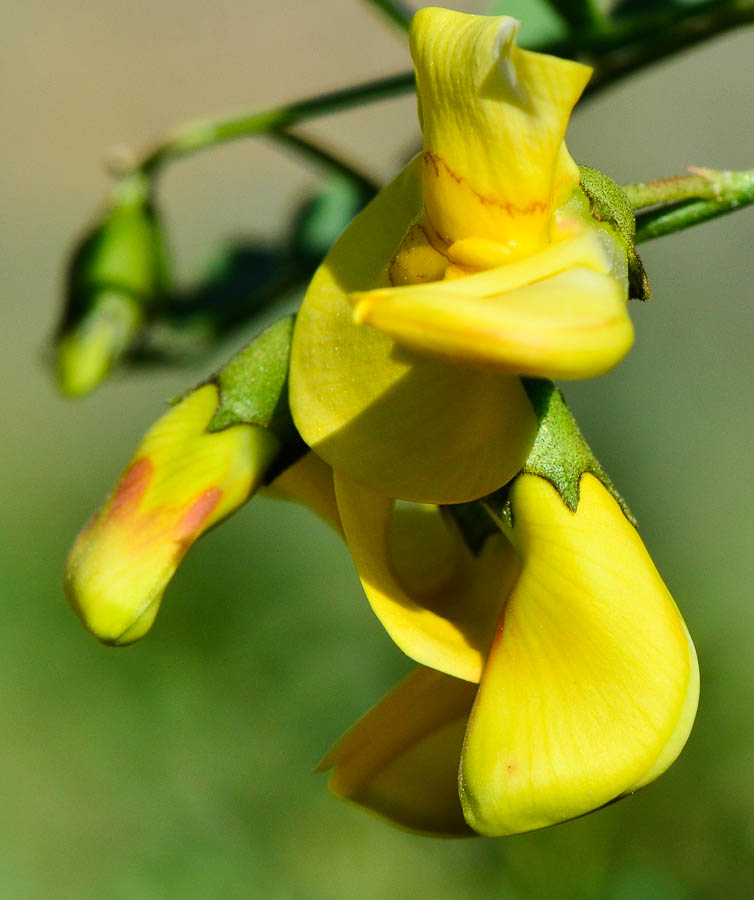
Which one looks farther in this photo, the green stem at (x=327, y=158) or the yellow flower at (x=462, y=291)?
the green stem at (x=327, y=158)

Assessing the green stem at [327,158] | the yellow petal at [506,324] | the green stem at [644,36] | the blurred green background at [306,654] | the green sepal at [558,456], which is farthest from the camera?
the blurred green background at [306,654]

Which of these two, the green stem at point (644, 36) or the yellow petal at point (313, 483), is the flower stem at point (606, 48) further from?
the yellow petal at point (313, 483)

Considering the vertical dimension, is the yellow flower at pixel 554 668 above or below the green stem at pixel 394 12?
below

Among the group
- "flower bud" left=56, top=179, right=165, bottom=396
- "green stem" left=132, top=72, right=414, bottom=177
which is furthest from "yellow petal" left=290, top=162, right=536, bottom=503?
"flower bud" left=56, top=179, right=165, bottom=396

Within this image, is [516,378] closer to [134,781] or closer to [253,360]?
[253,360]

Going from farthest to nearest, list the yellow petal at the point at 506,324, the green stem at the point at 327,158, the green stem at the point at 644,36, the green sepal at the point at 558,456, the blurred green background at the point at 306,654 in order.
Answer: the blurred green background at the point at 306,654 → the green stem at the point at 327,158 → the green stem at the point at 644,36 → the green sepal at the point at 558,456 → the yellow petal at the point at 506,324

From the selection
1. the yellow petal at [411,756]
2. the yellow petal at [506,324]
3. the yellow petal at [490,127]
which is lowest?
the yellow petal at [411,756]

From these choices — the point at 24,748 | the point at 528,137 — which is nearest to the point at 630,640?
the point at 528,137

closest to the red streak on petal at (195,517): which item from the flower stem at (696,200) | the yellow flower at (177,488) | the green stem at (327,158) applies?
the yellow flower at (177,488)
